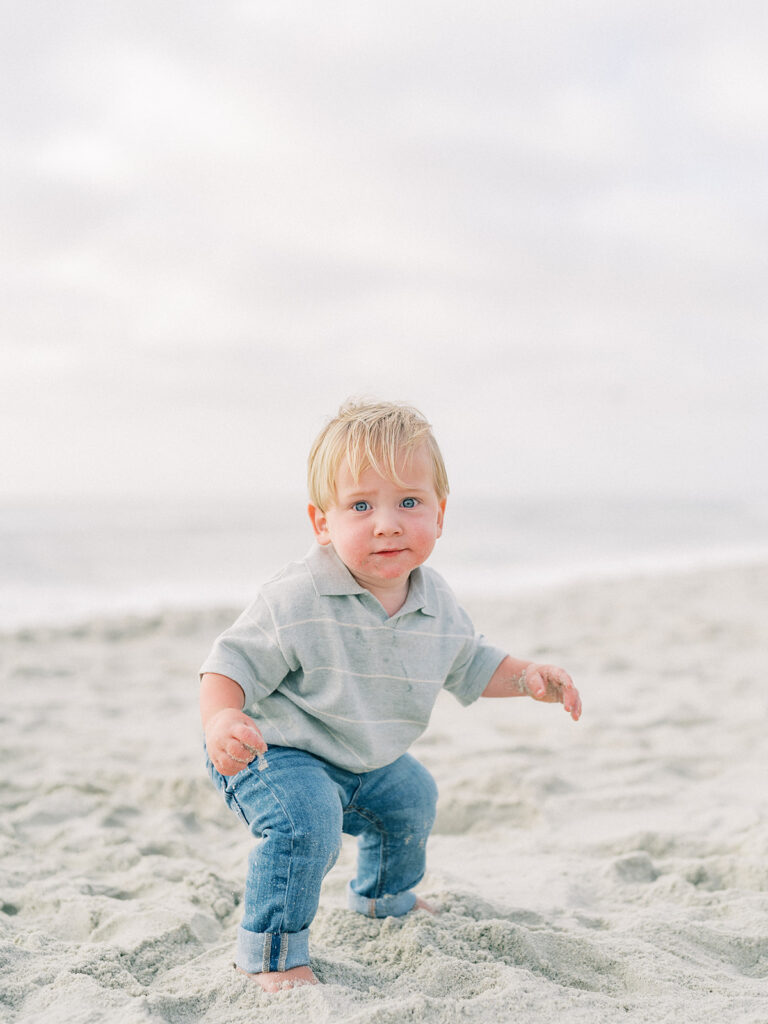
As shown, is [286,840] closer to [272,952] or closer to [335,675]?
[272,952]

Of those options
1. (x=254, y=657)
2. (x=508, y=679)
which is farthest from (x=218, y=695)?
(x=508, y=679)

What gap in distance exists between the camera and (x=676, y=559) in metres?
14.6

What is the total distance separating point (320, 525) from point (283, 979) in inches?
37.9

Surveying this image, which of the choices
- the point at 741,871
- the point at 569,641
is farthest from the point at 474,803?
the point at 569,641

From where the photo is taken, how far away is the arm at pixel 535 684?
2.14m

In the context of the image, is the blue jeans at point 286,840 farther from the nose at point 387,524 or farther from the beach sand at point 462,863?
the nose at point 387,524

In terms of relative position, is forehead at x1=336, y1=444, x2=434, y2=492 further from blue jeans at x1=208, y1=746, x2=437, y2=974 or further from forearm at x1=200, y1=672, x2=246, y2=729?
blue jeans at x1=208, y1=746, x2=437, y2=974

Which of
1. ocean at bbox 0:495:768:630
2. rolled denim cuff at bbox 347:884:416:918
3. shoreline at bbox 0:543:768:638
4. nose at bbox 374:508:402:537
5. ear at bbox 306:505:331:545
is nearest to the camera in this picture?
nose at bbox 374:508:402:537

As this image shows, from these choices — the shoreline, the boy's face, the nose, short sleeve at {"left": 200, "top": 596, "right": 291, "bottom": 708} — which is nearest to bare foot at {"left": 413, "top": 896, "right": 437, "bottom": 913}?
short sleeve at {"left": 200, "top": 596, "right": 291, "bottom": 708}

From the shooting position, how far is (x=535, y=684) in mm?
2189

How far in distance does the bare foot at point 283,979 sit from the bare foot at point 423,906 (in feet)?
1.43

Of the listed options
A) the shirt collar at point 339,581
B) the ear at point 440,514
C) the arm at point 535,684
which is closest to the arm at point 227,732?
the shirt collar at point 339,581

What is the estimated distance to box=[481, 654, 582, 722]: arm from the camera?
214 centimetres

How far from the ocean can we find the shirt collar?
496 centimetres
